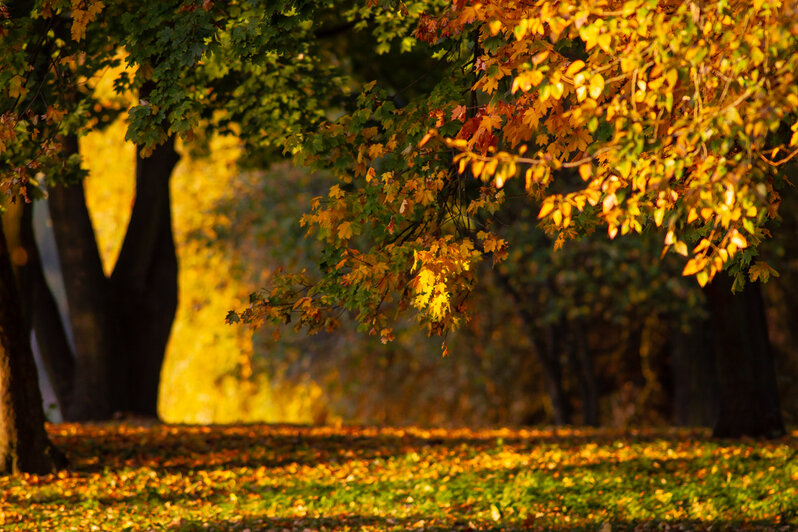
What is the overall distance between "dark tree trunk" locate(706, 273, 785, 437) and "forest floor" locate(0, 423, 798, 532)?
0.41 m

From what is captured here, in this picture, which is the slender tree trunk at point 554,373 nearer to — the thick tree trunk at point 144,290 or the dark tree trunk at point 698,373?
the dark tree trunk at point 698,373

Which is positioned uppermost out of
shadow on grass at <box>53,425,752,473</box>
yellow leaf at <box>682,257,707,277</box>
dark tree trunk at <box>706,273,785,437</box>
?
yellow leaf at <box>682,257,707,277</box>

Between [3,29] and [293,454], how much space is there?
596cm

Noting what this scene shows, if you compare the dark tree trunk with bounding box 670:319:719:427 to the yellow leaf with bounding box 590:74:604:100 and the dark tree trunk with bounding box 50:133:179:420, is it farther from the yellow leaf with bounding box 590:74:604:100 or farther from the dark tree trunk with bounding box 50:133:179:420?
the yellow leaf with bounding box 590:74:604:100

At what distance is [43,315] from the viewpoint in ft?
45.9

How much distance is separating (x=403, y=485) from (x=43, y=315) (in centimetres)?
701

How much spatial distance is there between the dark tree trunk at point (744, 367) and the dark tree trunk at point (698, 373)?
15.6ft

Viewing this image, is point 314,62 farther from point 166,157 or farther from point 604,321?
point 604,321

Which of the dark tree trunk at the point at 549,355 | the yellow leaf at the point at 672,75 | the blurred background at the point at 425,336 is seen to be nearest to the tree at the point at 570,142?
the yellow leaf at the point at 672,75

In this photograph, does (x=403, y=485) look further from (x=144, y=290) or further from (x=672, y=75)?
(x=144, y=290)

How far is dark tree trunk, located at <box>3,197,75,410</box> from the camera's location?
39.9 ft

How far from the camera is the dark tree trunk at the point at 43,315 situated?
39.9 ft

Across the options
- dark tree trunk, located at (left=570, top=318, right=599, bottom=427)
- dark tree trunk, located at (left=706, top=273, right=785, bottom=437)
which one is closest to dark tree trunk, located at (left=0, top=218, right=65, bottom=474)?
dark tree trunk, located at (left=706, top=273, right=785, bottom=437)

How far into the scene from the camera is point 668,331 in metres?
18.5
